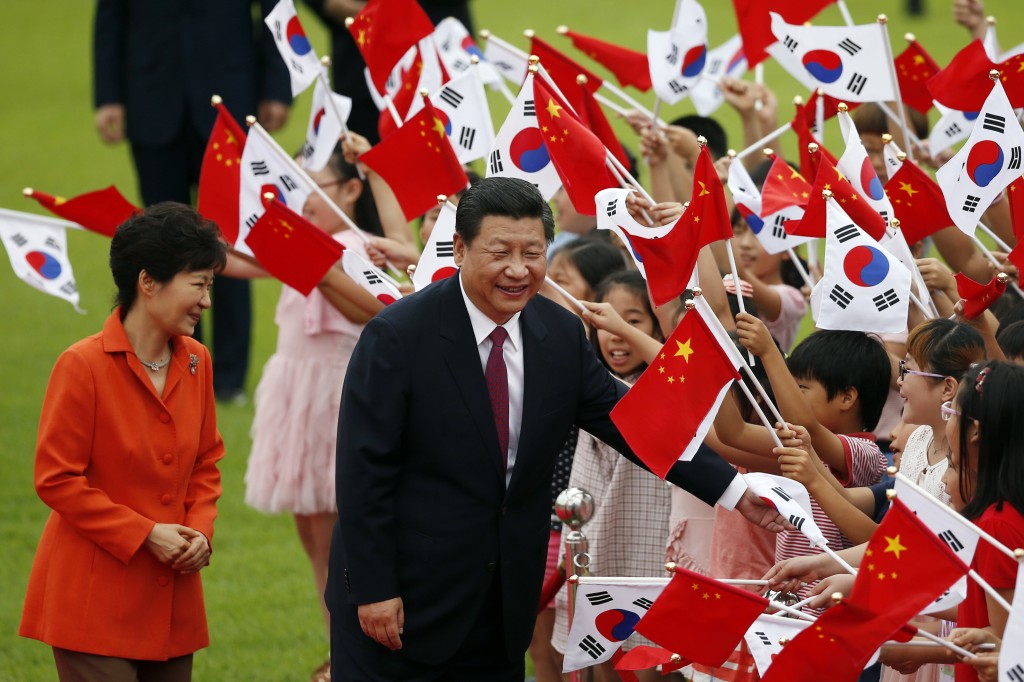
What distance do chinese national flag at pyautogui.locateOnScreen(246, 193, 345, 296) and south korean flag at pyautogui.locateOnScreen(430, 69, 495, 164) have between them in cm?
64

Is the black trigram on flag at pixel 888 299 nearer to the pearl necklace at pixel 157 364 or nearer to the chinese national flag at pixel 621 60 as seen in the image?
the pearl necklace at pixel 157 364

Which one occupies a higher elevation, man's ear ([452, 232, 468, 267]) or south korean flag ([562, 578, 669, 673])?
man's ear ([452, 232, 468, 267])

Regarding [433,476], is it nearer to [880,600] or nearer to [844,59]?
[880,600]

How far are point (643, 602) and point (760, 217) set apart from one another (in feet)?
4.77

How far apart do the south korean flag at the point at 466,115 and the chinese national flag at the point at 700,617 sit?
7.53 ft

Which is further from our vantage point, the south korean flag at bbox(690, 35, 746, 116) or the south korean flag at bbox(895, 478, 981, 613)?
the south korean flag at bbox(690, 35, 746, 116)

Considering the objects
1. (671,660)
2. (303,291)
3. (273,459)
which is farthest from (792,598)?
(273,459)

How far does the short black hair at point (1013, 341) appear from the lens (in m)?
3.81

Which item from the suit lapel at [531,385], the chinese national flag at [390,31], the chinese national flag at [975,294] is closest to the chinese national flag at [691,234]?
the suit lapel at [531,385]

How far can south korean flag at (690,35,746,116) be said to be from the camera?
6.67 meters

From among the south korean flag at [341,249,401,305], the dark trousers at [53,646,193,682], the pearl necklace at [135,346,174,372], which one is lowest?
the dark trousers at [53,646,193,682]

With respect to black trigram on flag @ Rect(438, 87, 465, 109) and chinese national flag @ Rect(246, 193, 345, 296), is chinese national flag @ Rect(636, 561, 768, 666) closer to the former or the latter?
chinese national flag @ Rect(246, 193, 345, 296)

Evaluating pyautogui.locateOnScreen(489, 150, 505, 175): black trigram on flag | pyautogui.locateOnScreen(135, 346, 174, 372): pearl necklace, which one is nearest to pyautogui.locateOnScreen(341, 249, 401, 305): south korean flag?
pyautogui.locateOnScreen(489, 150, 505, 175): black trigram on flag

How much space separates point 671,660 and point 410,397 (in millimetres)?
873
